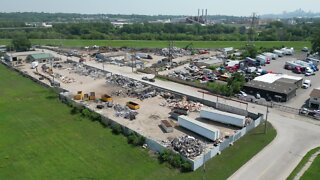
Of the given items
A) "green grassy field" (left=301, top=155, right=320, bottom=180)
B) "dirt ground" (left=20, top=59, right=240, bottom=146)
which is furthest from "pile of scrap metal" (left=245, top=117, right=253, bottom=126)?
→ "green grassy field" (left=301, top=155, right=320, bottom=180)

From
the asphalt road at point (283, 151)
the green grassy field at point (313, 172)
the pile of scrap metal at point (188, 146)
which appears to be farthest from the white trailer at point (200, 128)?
the green grassy field at point (313, 172)

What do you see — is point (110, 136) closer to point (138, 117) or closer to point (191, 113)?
point (138, 117)

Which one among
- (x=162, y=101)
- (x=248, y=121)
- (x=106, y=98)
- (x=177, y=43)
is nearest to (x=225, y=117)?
(x=248, y=121)

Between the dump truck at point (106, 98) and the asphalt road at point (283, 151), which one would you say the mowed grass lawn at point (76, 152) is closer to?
the asphalt road at point (283, 151)

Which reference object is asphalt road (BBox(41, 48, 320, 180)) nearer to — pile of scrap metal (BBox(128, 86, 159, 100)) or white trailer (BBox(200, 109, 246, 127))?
white trailer (BBox(200, 109, 246, 127))

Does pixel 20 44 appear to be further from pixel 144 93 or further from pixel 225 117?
pixel 225 117

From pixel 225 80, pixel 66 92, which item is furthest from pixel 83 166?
pixel 225 80
